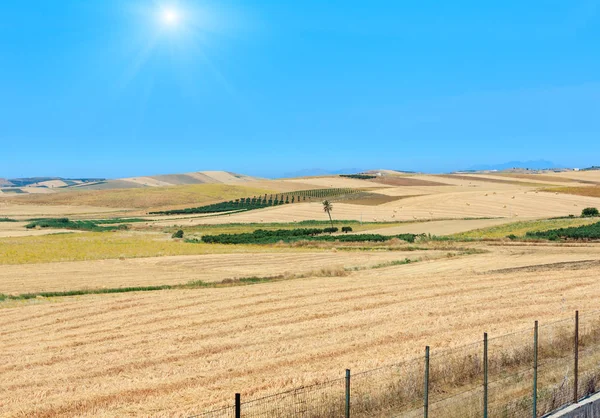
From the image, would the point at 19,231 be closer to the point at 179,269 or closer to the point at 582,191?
the point at 179,269

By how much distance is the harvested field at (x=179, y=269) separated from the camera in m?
40.5

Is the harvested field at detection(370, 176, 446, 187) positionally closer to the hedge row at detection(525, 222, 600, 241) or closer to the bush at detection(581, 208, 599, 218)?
the bush at detection(581, 208, 599, 218)

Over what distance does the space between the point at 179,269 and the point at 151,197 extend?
119462mm

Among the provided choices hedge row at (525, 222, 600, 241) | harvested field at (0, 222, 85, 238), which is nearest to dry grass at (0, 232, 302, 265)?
harvested field at (0, 222, 85, 238)

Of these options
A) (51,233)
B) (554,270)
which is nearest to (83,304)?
(554,270)

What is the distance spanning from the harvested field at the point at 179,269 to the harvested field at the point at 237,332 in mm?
5550

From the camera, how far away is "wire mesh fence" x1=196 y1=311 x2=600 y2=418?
501 inches

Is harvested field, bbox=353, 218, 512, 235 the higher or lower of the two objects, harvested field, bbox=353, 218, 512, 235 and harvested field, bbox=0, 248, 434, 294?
the higher

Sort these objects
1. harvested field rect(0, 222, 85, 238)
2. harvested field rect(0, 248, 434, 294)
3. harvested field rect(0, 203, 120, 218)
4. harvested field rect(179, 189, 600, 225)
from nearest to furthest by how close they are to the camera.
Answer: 1. harvested field rect(0, 248, 434, 294)
2. harvested field rect(0, 222, 85, 238)
3. harvested field rect(179, 189, 600, 225)
4. harvested field rect(0, 203, 120, 218)

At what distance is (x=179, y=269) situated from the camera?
48.6m

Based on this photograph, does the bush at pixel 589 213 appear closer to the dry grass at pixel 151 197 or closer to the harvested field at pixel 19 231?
the harvested field at pixel 19 231

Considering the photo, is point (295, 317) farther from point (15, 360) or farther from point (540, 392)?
point (540, 392)

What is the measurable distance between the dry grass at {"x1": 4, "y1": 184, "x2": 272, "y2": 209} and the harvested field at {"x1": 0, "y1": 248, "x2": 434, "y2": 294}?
3786 inches

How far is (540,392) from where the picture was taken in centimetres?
1361
